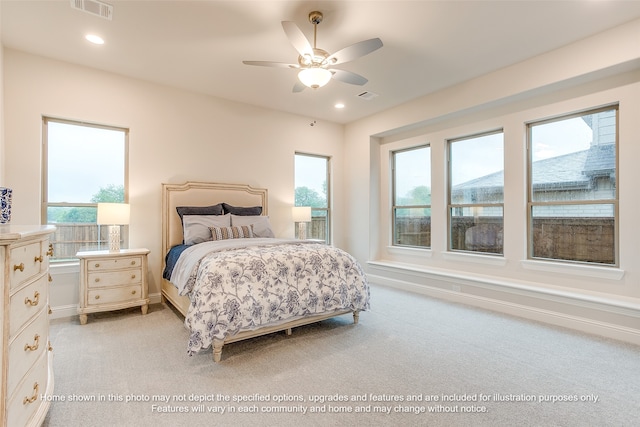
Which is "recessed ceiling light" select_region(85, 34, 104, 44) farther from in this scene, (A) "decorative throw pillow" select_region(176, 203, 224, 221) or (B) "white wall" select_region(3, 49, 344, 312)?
(A) "decorative throw pillow" select_region(176, 203, 224, 221)

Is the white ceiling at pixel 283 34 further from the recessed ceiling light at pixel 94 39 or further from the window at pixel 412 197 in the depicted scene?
the window at pixel 412 197

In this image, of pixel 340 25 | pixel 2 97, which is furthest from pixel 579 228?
pixel 2 97

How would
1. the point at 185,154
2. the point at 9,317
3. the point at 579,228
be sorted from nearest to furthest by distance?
the point at 9,317 → the point at 579,228 → the point at 185,154

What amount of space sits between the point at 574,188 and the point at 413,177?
220 cm

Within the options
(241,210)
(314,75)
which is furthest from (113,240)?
(314,75)

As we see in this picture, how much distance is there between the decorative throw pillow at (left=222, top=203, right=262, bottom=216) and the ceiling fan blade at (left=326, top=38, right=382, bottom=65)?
252 centimetres

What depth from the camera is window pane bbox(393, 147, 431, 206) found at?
5020mm

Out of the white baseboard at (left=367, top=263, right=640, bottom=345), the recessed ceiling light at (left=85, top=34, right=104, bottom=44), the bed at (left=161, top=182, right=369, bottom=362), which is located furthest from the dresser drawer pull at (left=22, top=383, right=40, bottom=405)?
the white baseboard at (left=367, top=263, right=640, bottom=345)

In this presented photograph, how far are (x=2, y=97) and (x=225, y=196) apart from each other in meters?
2.51

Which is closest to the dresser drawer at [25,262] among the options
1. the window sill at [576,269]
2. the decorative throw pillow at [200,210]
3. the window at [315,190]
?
the decorative throw pillow at [200,210]

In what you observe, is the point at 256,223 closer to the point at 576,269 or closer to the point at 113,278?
the point at 113,278

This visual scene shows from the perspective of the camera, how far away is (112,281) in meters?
3.35

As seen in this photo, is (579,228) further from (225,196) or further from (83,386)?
(83,386)

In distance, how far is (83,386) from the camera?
6.77 feet
